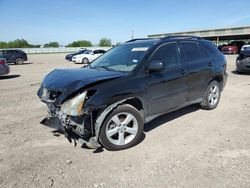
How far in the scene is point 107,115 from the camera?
371 centimetres

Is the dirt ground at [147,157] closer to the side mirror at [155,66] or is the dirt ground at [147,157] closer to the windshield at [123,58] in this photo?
the side mirror at [155,66]

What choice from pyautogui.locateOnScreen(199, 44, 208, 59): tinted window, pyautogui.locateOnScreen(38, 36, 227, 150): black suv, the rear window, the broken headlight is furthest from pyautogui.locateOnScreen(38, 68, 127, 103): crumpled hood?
the rear window

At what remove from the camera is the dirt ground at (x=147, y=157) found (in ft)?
10.2

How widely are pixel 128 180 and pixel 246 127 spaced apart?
3.02m

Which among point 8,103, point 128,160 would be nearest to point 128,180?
point 128,160

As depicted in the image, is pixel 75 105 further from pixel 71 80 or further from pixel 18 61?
pixel 18 61

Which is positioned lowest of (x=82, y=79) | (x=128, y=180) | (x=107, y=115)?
(x=128, y=180)

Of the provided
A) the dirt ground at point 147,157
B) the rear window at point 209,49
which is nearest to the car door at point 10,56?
the dirt ground at point 147,157

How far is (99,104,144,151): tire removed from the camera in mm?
3746

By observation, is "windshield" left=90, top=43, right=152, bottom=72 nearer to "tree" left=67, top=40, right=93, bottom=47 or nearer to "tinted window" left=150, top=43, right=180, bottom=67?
"tinted window" left=150, top=43, right=180, bottom=67

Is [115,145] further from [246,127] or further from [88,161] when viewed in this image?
[246,127]

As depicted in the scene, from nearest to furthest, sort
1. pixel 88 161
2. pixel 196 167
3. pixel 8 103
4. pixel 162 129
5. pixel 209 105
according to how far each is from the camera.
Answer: pixel 196 167
pixel 88 161
pixel 162 129
pixel 209 105
pixel 8 103

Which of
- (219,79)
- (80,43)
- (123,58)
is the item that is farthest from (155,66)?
(80,43)

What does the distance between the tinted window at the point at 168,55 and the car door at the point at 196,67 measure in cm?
26
